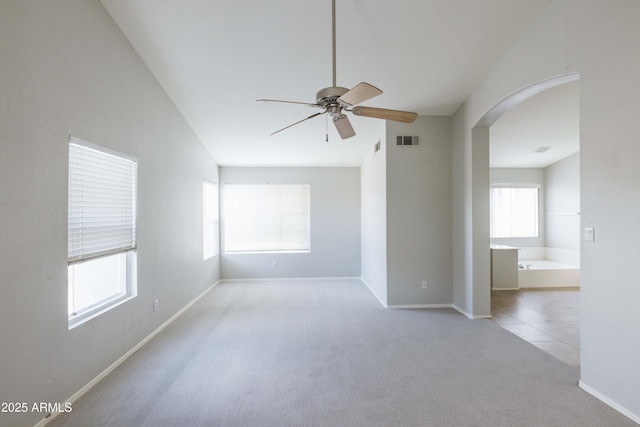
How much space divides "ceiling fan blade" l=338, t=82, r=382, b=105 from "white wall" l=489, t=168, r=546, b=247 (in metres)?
6.22

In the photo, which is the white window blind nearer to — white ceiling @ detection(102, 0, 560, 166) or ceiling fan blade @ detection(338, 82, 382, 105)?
white ceiling @ detection(102, 0, 560, 166)

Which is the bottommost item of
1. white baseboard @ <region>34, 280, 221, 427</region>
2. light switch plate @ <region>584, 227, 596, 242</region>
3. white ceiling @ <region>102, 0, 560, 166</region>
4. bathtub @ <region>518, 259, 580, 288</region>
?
white baseboard @ <region>34, 280, 221, 427</region>

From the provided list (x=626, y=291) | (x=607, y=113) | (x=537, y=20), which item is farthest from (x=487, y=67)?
(x=626, y=291)

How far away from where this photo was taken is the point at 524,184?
7367 millimetres

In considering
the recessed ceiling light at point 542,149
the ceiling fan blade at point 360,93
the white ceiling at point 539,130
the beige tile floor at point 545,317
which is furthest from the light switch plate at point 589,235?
the recessed ceiling light at point 542,149

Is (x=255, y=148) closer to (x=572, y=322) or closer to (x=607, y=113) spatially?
(x=607, y=113)

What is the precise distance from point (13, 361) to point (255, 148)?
4.42 meters

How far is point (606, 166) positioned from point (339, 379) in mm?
2550

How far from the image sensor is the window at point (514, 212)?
7.32 m

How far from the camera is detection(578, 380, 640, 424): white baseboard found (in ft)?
6.86

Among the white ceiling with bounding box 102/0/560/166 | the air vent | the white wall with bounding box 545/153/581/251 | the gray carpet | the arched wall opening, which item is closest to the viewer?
the gray carpet

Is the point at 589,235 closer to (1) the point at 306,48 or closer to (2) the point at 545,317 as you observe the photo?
(2) the point at 545,317

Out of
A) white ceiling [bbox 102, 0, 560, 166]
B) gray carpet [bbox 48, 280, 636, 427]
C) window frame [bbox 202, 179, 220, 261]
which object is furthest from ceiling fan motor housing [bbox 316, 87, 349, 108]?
window frame [bbox 202, 179, 220, 261]

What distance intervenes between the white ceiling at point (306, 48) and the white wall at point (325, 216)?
2.20 m
